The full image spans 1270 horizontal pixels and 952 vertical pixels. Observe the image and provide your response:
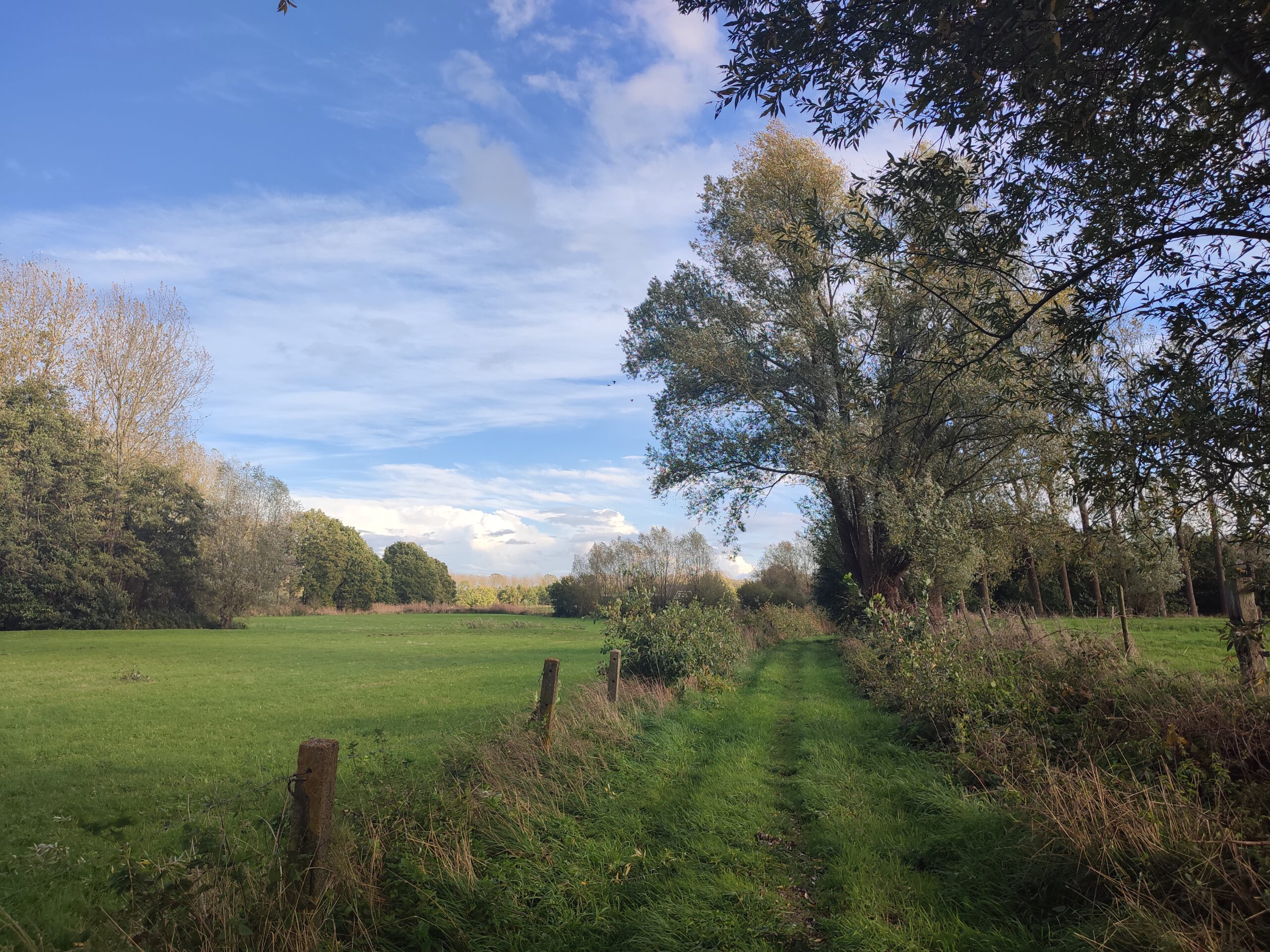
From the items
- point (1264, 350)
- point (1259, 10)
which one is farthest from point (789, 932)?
point (1259, 10)

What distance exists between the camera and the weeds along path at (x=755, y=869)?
4281 mm

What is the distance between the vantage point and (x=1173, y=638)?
1814 centimetres

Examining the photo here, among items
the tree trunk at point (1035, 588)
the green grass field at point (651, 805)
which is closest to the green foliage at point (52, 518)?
the green grass field at point (651, 805)

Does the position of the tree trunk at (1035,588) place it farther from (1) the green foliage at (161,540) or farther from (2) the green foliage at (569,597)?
(1) the green foliage at (161,540)

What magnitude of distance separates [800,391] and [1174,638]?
469 inches

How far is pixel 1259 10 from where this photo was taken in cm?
334

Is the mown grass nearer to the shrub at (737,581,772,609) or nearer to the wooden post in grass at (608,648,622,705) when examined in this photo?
the wooden post in grass at (608,648,622,705)

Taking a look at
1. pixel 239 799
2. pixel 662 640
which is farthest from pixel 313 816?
pixel 662 640

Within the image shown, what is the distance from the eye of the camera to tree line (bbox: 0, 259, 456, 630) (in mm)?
32938

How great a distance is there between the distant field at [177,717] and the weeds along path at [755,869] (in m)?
3.16

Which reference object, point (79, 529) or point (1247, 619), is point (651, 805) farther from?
point (79, 529)

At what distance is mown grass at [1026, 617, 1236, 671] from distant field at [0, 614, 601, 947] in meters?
11.3

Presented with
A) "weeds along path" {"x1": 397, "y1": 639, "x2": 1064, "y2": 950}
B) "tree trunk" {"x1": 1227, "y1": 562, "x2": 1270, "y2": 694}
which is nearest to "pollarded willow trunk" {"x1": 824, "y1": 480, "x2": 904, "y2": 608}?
"tree trunk" {"x1": 1227, "y1": 562, "x2": 1270, "y2": 694}

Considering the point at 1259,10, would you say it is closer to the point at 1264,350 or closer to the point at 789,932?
the point at 1264,350
